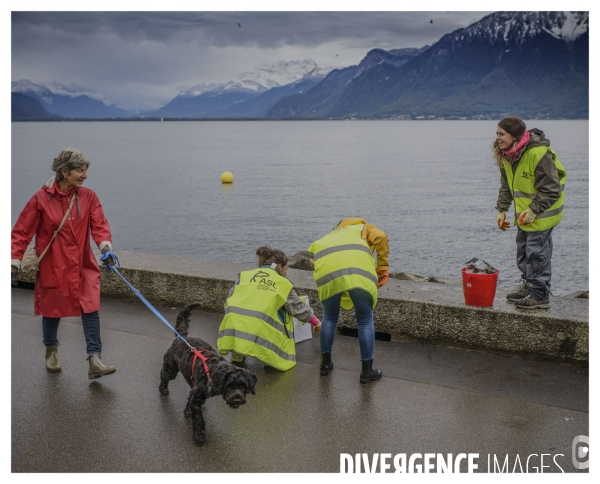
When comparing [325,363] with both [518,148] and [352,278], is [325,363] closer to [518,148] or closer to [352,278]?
[352,278]

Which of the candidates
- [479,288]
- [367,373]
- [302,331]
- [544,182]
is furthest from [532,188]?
[302,331]

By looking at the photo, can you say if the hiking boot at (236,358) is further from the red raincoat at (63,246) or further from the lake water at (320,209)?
the lake water at (320,209)

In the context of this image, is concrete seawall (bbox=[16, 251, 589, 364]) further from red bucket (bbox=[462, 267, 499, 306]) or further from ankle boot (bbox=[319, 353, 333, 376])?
ankle boot (bbox=[319, 353, 333, 376])

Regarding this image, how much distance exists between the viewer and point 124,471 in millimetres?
4387

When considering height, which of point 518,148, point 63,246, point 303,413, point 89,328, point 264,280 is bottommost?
point 303,413

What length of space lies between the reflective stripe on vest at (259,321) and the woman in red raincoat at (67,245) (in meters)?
1.09

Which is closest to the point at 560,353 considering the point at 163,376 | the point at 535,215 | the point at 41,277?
the point at 535,215

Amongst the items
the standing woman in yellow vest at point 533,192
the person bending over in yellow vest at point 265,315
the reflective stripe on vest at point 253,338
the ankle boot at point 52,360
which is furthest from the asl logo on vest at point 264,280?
the standing woman in yellow vest at point 533,192

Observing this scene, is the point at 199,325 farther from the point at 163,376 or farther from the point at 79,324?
the point at 163,376

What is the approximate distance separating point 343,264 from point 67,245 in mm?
2297

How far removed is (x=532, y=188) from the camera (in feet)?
20.9

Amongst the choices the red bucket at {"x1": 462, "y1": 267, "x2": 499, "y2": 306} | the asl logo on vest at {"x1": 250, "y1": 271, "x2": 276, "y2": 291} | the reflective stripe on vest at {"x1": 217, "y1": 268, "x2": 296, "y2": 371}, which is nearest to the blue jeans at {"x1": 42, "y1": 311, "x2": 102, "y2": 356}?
the reflective stripe on vest at {"x1": 217, "y1": 268, "x2": 296, "y2": 371}

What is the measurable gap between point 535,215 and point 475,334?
1257 mm

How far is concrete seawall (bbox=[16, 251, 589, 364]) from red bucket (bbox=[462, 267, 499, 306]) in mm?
78
